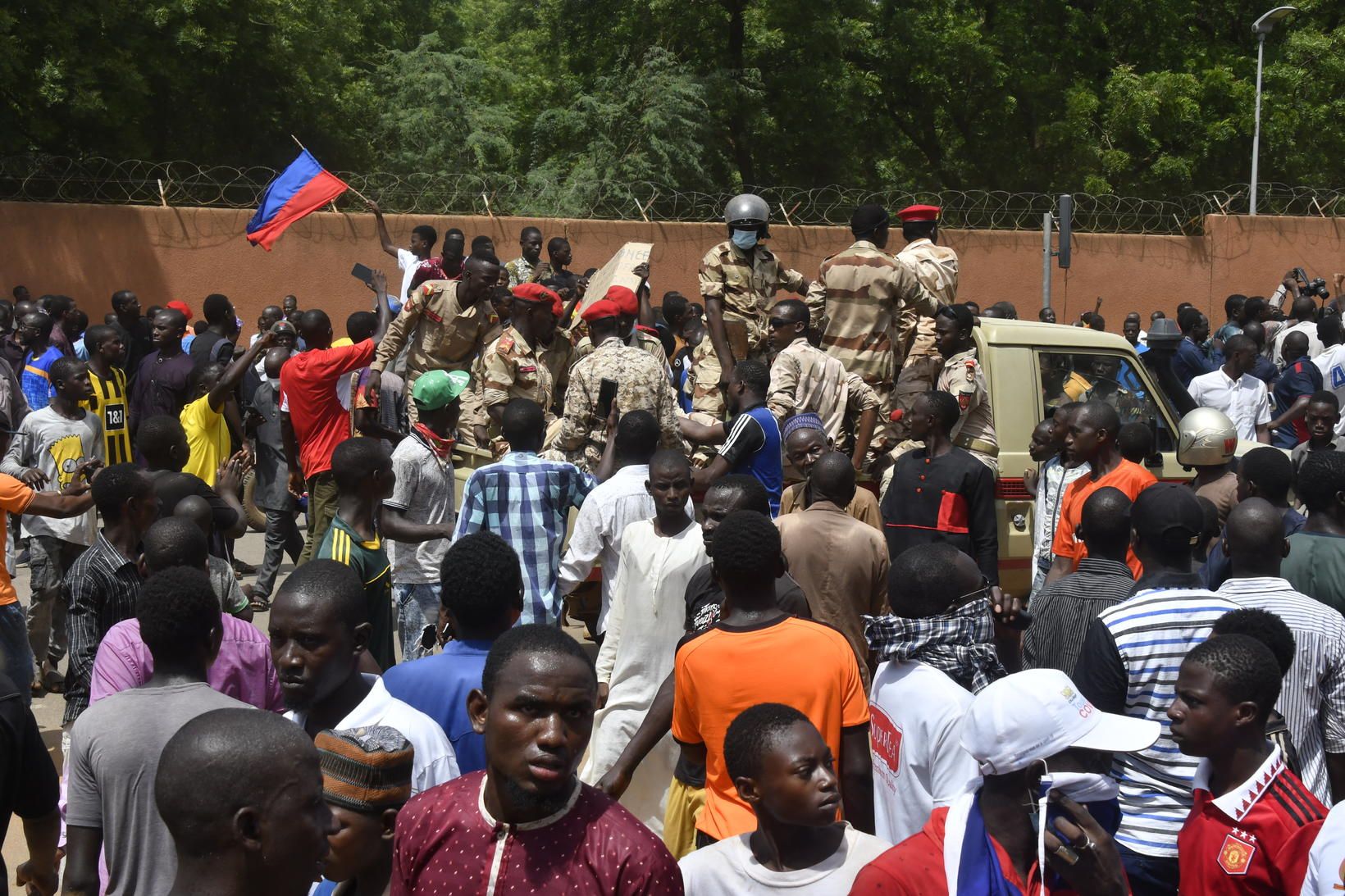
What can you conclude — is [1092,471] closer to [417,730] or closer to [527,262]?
[417,730]

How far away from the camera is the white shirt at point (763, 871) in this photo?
297 centimetres

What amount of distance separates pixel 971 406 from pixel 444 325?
3.66 m

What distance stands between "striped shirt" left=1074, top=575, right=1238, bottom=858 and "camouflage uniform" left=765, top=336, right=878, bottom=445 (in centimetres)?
362

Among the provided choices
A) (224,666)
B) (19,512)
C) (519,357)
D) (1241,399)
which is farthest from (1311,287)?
(224,666)

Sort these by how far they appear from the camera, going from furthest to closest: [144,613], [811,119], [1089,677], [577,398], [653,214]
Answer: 1. [811,119]
2. [653,214]
3. [577,398]
4. [1089,677]
5. [144,613]

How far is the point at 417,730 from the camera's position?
3.46m

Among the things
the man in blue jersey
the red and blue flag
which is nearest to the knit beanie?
Result: the man in blue jersey

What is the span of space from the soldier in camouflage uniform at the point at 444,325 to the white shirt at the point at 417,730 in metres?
5.42

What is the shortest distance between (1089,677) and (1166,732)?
265 mm

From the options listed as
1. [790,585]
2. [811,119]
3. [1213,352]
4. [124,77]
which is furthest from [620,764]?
[811,119]

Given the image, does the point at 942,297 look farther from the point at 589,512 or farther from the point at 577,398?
the point at 589,512

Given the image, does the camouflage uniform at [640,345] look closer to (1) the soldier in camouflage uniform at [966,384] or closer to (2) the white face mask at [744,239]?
(2) the white face mask at [744,239]

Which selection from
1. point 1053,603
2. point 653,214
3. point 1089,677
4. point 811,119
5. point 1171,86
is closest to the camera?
point 1089,677

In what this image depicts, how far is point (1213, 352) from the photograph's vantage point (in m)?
14.2
